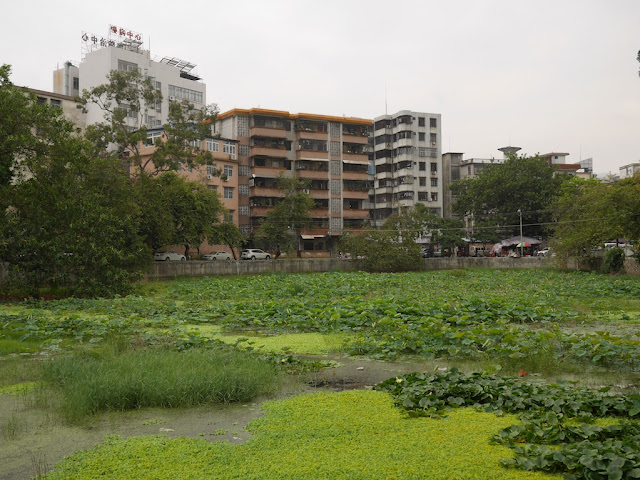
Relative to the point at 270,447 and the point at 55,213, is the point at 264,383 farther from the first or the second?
the point at 55,213

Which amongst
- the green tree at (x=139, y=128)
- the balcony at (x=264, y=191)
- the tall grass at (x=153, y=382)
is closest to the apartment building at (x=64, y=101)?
the balcony at (x=264, y=191)

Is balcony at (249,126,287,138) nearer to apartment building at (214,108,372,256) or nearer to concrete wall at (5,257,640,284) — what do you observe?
apartment building at (214,108,372,256)

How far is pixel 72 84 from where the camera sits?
5988 cm

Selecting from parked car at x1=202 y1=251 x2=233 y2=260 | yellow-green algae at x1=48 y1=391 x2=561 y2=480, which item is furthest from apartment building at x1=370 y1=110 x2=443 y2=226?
yellow-green algae at x1=48 y1=391 x2=561 y2=480

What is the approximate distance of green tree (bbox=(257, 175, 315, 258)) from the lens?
49.9 m

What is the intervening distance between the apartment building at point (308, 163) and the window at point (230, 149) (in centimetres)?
282

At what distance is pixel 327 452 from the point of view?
4586 millimetres

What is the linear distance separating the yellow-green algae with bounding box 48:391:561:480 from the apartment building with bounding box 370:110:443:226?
6335cm

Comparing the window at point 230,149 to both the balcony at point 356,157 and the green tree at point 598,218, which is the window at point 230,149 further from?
the green tree at point 598,218

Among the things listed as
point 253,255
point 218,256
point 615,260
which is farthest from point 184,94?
point 615,260

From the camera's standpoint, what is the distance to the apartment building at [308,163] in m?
57.8

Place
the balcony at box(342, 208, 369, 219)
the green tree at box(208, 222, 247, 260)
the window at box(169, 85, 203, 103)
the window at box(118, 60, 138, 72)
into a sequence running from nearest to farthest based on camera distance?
the green tree at box(208, 222, 247, 260), the window at box(118, 60, 138, 72), the window at box(169, 85, 203, 103), the balcony at box(342, 208, 369, 219)

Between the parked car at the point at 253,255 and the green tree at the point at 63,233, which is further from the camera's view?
the parked car at the point at 253,255

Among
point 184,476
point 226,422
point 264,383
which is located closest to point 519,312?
point 264,383
